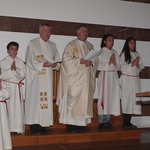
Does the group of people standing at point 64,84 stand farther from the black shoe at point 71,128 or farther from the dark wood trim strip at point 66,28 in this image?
the dark wood trim strip at point 66,28

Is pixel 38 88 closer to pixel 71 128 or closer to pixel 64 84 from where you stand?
pixel 64 84

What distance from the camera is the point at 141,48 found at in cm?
950

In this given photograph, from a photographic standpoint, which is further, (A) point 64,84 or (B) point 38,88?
(A) point 64,84

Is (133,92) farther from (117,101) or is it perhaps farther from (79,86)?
(79,86)

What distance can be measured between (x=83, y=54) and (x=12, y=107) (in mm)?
1807

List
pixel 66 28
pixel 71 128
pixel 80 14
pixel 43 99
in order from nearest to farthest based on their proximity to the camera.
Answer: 1. pixel 43 99
2. pixel 71 128
3. pixel 66 28
4. pixel 80 14

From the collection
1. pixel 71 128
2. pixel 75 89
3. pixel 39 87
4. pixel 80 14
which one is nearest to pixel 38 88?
pixel 39 87

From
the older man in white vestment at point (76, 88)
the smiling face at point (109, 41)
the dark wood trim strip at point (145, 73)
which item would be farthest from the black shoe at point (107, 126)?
the dark wood trim strip at point (145, 73)

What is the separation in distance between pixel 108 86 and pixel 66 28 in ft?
6.40

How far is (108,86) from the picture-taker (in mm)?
7570

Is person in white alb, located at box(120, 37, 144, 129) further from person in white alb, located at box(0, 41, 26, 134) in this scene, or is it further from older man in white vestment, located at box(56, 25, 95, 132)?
person in white alb, located at box(0, 41, 26, 134)

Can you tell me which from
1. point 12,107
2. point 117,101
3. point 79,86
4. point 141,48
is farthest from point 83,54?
point 141,48

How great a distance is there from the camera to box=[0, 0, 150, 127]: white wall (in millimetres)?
7993

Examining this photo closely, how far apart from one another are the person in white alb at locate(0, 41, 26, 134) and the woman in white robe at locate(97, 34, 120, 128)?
1800 mm
